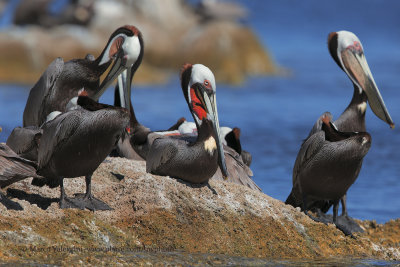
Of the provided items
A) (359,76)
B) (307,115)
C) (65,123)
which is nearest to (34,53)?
(307,115)

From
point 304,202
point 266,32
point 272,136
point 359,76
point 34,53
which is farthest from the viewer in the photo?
point 266,32

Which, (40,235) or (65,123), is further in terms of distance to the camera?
(65,123)

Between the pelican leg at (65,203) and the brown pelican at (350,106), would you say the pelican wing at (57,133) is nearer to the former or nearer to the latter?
the pelican leg at (65,203)

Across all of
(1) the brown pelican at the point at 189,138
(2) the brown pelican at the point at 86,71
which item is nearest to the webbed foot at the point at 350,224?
(1) the brown pelican at the point at 189,138

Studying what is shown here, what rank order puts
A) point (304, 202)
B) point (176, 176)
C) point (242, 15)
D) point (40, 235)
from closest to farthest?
point (40, 235) < point (176, 176) < point (304, 202) < point (242, 15)

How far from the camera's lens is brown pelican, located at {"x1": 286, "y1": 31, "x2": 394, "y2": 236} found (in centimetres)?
773

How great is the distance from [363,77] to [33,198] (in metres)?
4.07

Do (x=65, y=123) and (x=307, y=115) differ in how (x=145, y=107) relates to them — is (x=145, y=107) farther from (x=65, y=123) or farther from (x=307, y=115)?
(x=65, y=123)

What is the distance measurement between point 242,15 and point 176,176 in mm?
19717

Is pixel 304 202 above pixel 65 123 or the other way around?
the other way around

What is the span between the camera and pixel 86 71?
27.7 ft

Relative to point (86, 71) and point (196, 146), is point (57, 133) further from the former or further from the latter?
point (86, 71)

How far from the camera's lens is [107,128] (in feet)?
20.5

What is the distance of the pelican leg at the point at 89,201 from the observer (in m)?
6.23
